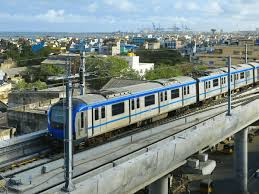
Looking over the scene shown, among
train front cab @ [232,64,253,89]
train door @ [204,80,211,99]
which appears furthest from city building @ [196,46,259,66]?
train door @ [204,80,211,99]

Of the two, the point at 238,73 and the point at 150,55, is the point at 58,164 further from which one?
the point at 150,55

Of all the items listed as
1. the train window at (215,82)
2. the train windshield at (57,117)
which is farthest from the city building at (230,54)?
the train windshield at (57,117)

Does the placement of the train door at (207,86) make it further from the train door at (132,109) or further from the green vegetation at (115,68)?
the green vegetation at (115,68)

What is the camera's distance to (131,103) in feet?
67.7

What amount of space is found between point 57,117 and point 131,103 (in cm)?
422

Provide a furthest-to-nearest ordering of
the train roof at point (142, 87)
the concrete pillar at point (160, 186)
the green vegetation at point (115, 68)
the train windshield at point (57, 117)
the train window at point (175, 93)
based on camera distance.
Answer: the green vegetation at point (115, 68) < the train window at point (175, 93) < the train roof at point (142, 87) < the train windshield at point (57, 117) < the concrete pillar at point (160, 186)

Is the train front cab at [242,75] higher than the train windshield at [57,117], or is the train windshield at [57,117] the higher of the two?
the train front cab at [242,75]

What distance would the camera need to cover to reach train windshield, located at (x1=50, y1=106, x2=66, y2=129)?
17.9 meters

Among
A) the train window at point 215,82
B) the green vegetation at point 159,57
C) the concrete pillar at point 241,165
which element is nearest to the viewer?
the concrete pillar at point 241,165

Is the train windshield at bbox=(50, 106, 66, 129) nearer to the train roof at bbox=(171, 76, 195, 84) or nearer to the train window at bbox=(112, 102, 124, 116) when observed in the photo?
the train window at bbox=(112, 102, 124, 116)

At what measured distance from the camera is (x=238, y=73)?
33094mm

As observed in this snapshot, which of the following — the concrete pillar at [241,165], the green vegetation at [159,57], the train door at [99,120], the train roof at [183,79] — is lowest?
the concrete pillar at [241,165]

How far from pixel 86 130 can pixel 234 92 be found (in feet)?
64.0

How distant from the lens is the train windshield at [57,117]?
17.9 m
